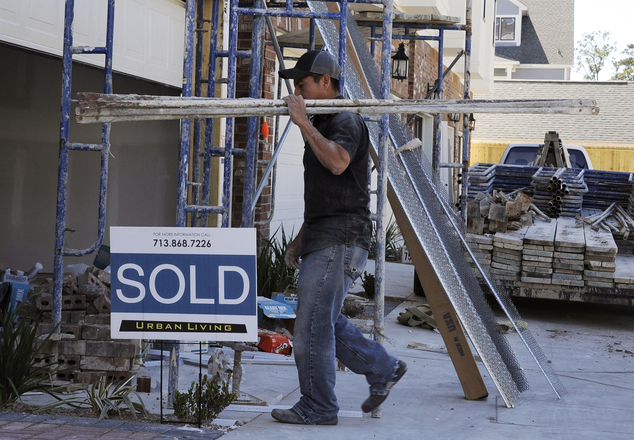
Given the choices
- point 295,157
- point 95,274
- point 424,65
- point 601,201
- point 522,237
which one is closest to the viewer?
point 95,274

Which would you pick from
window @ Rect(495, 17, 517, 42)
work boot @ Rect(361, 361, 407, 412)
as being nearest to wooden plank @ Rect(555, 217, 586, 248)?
work boot @ Rect(361, 361, 407, 412)

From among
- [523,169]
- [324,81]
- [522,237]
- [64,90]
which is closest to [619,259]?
[522,237]

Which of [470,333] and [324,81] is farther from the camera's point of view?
[470,333]

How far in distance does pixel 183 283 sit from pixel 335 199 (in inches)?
37.1

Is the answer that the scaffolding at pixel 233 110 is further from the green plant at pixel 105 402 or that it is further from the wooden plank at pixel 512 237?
the wooden plank at pixel 512 237

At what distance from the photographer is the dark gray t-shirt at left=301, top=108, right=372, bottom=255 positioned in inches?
171

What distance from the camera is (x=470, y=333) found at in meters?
5.17

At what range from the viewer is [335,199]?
14.3ft

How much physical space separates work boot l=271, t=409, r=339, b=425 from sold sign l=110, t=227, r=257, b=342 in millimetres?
611

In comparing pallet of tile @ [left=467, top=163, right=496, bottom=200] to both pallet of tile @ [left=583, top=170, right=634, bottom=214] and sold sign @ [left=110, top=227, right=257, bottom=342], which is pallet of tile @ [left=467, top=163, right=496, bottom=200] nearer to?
pallet of tile @ [left=583, top=170, right=634, bottom=214]

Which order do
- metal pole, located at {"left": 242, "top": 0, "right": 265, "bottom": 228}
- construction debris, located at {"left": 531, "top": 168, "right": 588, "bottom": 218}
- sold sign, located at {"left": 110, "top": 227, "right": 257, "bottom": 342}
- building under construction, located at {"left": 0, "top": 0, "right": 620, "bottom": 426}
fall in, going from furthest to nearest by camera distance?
construction debris, located at {"left": 531, "top": 168, "right": 588, "bottom": 218}, metal pole, located at {"left": 242, "top": 0, "right": 265, "bottom": 228}, building under construction, located at {"left": 0, "top": 0, "right": 620, "bottom": 426}, sold sign, located at {"left": 110, "top": 227, "right": 257, "bottom": 342}

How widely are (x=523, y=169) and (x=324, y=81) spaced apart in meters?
6.89

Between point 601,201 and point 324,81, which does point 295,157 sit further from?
point 324,81

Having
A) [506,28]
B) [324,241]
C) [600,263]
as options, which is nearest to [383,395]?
[324,241]
